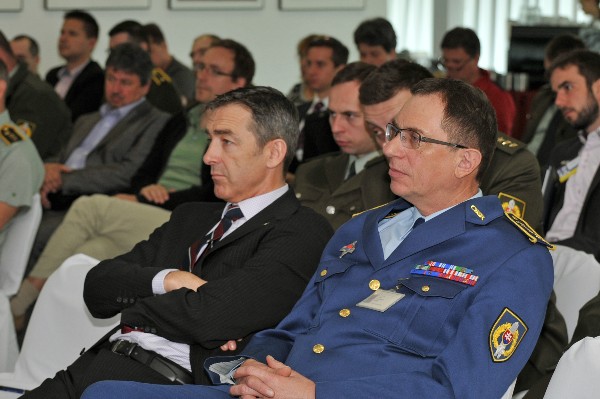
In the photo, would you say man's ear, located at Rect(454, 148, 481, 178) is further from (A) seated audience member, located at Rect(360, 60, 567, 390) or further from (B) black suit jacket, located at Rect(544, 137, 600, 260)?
(B) black suit jacket, located at Rect(544, 137, 600, 260)

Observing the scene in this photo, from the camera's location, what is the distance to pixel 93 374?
9.02 feet

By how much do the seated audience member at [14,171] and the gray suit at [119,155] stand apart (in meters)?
1.21

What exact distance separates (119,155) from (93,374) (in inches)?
119

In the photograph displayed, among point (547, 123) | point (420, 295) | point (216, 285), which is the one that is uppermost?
point (420, 295)

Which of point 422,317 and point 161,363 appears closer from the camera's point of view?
point 422,317

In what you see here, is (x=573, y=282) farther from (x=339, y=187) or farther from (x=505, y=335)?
(x=339, y=187)

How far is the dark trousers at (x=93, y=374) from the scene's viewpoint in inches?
107

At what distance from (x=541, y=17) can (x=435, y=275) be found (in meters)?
7.02

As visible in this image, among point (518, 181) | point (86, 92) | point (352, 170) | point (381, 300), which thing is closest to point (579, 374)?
point (381, 300)

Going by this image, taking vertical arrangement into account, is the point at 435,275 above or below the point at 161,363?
above

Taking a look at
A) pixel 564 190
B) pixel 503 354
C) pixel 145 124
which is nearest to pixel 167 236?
pixel 503 354

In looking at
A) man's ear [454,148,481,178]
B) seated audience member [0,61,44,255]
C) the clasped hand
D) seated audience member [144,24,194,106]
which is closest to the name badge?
the clasped hand

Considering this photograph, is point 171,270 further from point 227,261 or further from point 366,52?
point 366,52

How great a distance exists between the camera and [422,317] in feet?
7.58
